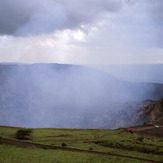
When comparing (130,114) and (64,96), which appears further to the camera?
(64,96)

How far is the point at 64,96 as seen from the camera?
141500 millimetres

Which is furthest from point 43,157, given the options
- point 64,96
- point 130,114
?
point 64,96

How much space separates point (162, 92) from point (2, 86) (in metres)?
115

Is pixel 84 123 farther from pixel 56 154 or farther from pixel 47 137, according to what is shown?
pixel 56 154

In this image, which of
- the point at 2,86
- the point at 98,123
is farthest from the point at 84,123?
the point at 2,86

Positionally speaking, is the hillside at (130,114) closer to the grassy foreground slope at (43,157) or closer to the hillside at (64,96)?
the hillside at (64,96)

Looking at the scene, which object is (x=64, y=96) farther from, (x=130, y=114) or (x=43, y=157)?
(x=43, y=157)

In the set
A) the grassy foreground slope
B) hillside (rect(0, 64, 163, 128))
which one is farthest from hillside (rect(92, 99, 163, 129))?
the grassy foreground slope

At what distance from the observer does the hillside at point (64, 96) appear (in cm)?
11524

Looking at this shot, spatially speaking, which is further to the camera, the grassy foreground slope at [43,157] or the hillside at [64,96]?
the hillside at [64,96]

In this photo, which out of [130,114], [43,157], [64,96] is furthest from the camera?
[64,96]

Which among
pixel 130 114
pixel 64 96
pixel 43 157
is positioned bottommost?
pixel 43 157

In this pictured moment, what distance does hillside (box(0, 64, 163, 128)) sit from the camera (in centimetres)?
11524

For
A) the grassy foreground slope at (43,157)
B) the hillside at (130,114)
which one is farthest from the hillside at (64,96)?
the grassy foreground slope at (43,157)
